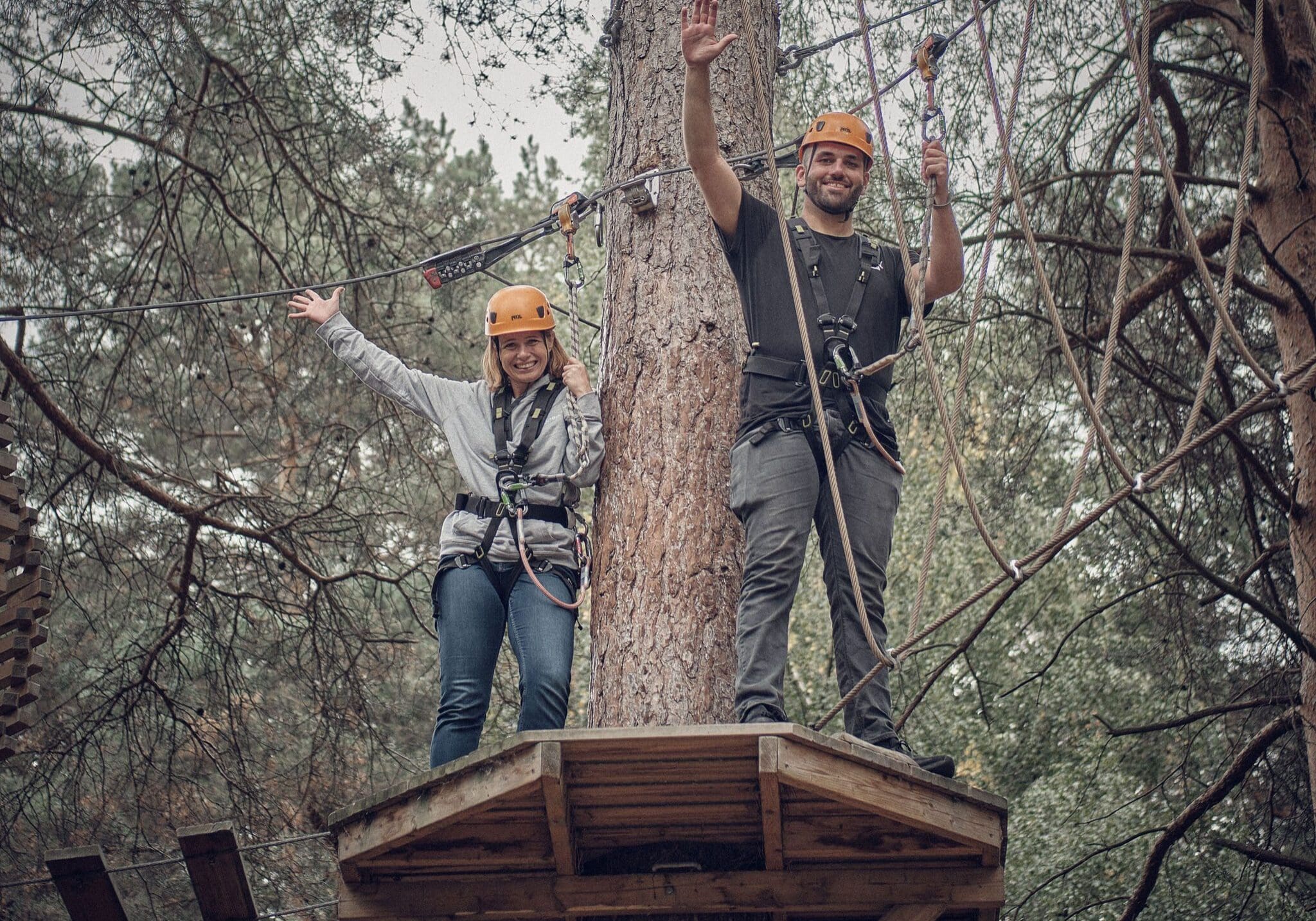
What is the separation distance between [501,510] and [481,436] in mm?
318

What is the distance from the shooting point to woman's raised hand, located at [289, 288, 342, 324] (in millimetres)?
4512

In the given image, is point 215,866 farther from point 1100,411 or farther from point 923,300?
point 1100,411

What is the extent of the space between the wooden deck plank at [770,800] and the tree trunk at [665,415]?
1.41ft

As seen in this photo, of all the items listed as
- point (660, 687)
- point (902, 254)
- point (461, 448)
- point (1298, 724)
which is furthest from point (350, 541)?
point (1298, 724)

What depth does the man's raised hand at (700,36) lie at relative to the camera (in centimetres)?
362

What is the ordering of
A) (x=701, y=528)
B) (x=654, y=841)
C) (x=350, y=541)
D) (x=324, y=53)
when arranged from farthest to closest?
(x=324, y=53)
(x=350, y=541)
(x=701, y=528)
(x=654, y=841)

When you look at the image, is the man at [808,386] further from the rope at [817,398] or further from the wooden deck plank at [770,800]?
the wooden deck plank at [770,800]

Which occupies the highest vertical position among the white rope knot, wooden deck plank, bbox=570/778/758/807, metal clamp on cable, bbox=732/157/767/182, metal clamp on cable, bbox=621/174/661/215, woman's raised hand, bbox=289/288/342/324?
metal clamp on cable, bbox=732/157/767/182

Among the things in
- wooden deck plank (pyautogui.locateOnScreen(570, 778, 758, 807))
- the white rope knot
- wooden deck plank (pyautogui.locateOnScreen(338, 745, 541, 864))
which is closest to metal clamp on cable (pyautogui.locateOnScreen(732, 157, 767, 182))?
the white rope knot

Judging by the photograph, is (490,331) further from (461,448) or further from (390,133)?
(390,133)

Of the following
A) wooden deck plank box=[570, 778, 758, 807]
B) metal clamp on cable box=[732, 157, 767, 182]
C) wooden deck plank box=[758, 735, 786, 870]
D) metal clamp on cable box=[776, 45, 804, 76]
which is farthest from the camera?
metal clamp on cable box=[776, 45, 804, 76]

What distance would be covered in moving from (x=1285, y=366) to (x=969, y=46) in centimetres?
239

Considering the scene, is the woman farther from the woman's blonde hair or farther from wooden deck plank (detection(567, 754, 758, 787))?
wooden deck plank (detection(567, 754, 758, 787))

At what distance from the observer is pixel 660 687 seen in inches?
154
